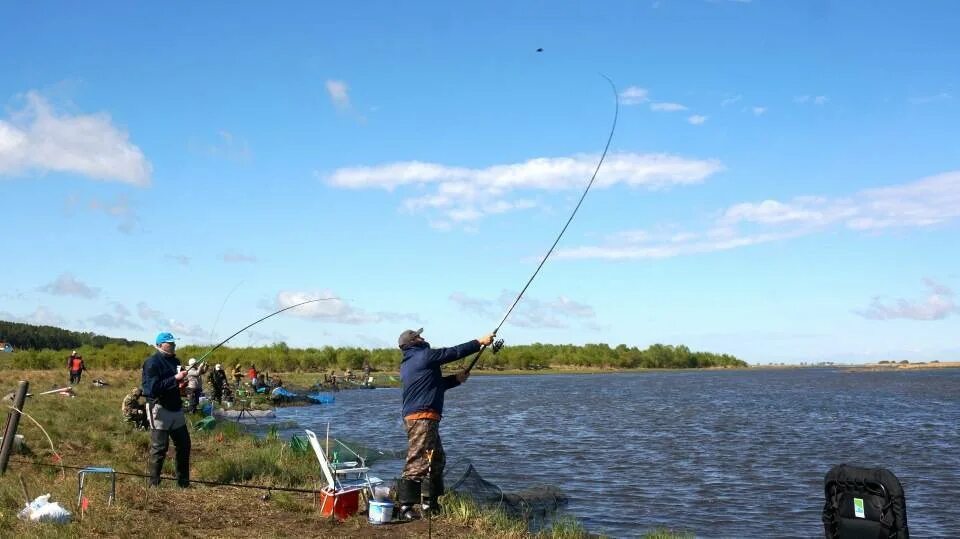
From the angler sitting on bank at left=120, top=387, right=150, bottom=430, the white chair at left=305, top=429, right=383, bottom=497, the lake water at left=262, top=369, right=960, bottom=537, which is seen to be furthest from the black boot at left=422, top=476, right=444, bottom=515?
the angler sitting on bank at left=120, top=387, right=150, bottom=430

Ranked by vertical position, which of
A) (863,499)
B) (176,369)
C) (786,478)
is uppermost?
(176,369)

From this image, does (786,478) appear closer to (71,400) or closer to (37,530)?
(37,530)

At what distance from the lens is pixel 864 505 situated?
6.51 metres

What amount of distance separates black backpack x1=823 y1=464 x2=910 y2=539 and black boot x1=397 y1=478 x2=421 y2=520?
13.8 ft

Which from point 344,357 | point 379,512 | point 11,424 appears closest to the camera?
point 379,512

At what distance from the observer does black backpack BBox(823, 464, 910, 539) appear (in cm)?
635

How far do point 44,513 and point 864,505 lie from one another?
7.21 metres

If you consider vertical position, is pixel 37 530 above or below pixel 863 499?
below

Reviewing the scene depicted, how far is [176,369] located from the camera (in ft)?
33.7

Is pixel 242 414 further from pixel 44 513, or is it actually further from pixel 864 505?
pixel 864 505

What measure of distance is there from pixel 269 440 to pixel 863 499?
1353cm

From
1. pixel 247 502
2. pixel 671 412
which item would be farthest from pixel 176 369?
pixel 671 412

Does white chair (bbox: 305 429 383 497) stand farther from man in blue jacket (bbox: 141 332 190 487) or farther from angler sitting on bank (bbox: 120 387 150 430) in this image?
angler sitting on bank (bbox: 120 387 150 430)

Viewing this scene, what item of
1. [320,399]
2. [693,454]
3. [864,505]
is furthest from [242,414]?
[864,505]
